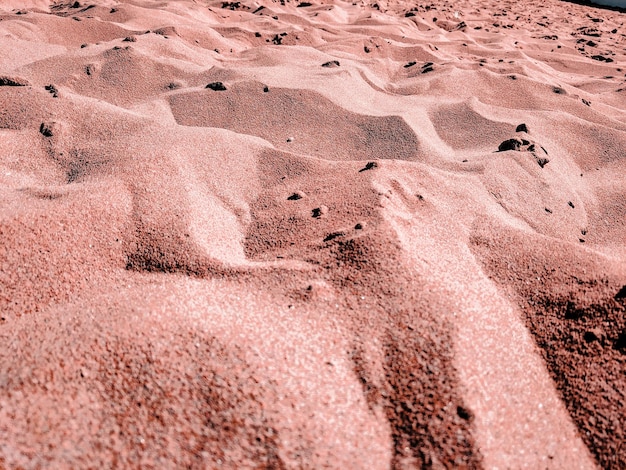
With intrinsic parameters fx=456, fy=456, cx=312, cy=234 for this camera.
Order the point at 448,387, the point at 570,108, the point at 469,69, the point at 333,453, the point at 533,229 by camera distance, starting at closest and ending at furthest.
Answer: the point at 333,453 → the point at 448,387 → the point at 533,229 → the point at 570,108 → the point at 469,69

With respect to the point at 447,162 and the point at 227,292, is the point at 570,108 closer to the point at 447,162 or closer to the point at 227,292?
the point at 447,162

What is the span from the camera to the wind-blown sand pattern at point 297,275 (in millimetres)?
889

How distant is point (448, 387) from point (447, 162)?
127 centimetres

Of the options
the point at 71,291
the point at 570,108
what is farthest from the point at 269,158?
the point at 570,108

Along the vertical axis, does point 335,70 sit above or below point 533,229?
above

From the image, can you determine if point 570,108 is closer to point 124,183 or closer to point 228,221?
point 228,221

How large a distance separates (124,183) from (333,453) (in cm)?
110

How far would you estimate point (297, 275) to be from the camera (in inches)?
49.1

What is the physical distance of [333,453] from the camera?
86cm

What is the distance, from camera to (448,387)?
975 millimetres

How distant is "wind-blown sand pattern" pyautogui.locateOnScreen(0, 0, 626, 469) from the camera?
889 millimetres

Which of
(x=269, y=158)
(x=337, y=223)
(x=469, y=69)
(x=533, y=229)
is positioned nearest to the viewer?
(x=337, y=223)

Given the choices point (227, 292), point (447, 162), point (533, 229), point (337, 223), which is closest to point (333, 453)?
point (227, 292)

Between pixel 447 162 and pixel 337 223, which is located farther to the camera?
pixel 447 162
